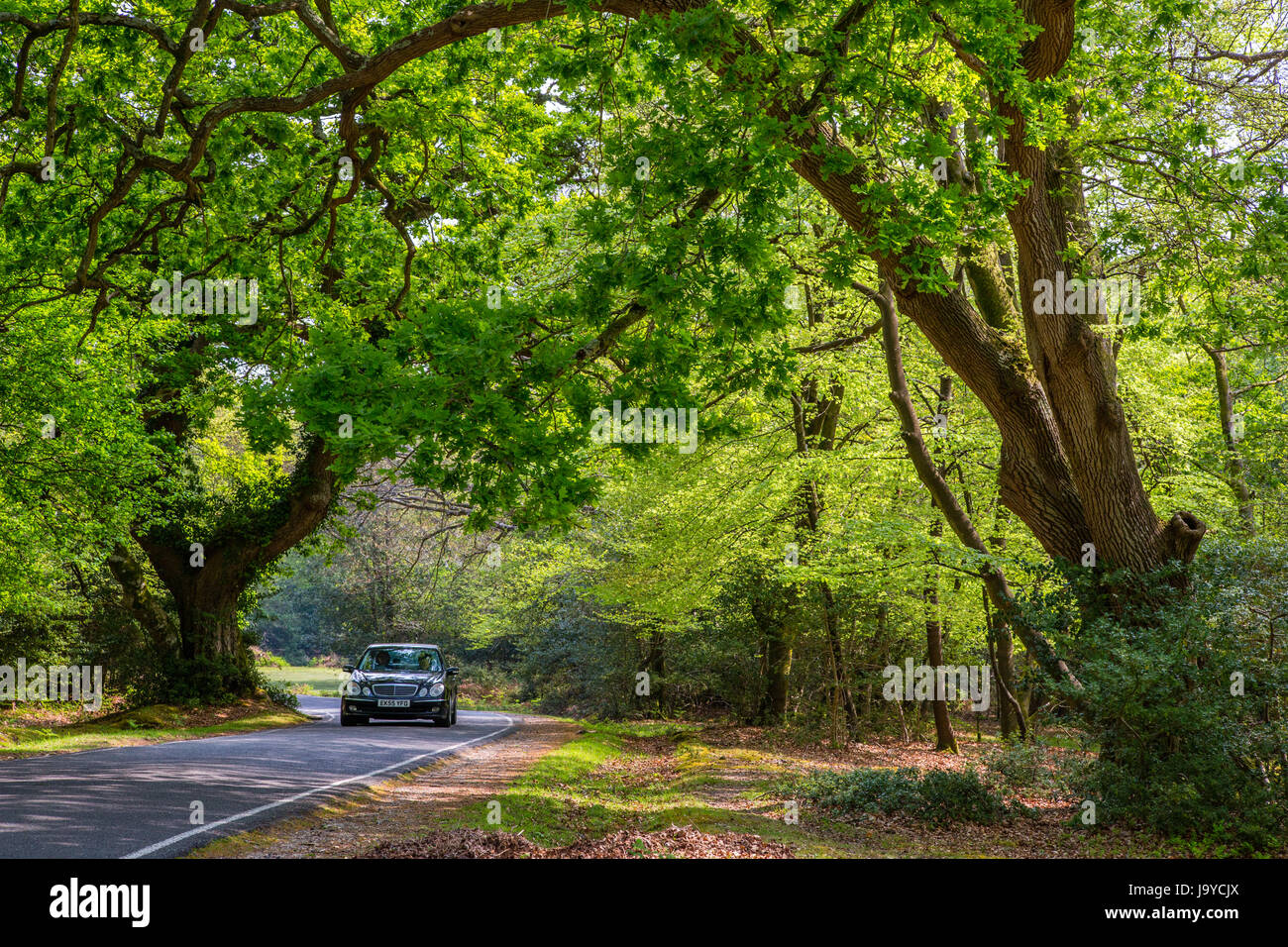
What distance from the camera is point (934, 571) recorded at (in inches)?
656

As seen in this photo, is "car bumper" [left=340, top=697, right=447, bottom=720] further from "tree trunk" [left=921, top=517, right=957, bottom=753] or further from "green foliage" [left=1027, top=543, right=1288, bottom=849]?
"green foliage" [left=1027, top=543, right=1288, bottom=849]

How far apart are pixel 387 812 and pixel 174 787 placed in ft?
7.19

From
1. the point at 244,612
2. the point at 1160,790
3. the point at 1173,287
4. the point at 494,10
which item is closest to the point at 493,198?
the point at 494,10

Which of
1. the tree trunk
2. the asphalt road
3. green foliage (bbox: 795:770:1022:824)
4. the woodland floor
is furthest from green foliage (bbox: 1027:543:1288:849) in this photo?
the tree trunk

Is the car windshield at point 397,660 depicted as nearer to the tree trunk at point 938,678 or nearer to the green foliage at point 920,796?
the tree trunk at point 938,678

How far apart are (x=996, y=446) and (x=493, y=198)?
9.34 m

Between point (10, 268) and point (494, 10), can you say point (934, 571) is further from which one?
point (10, 268)

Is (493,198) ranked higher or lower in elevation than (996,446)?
higher

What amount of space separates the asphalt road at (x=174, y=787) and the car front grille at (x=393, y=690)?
223cm

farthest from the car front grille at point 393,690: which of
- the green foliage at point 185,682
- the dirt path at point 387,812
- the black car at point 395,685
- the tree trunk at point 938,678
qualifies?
the tree trunk at point 938,678

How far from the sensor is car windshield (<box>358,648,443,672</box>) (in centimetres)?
2033

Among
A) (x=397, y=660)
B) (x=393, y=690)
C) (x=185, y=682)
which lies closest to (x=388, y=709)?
(x=393, y=690)

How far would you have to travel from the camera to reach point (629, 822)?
10.2 meters

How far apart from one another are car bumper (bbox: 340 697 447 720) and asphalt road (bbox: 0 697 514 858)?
7.44 ft
